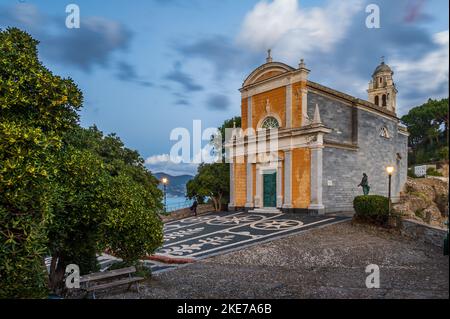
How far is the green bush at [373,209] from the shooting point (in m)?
14.7

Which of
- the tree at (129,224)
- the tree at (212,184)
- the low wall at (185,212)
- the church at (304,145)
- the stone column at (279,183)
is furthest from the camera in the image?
the tree at (212,184)

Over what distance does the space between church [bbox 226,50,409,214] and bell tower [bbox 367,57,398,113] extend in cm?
686

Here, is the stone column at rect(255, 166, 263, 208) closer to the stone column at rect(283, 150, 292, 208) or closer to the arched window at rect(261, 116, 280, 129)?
the stone column at rect(283, 150, 292, 208)

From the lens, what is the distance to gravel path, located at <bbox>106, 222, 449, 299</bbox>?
668 centimetres

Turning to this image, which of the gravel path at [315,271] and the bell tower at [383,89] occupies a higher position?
the bell tower at [383,89]

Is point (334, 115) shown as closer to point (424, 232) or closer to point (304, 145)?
point (304, 145)

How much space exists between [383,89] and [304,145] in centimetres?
1949

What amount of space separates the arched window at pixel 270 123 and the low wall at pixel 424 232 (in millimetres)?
11279

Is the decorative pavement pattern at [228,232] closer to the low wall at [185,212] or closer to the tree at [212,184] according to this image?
the low wall at [185,212]

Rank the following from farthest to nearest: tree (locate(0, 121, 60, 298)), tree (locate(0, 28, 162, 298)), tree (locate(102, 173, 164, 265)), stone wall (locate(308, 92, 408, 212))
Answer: stone wall (locate(308, 92, 408, 212)) → tree (locate(102, 173, 164, 265)) → tree (locate(0, 28, 162, 298)) → tree (locate(0, 121, 60, 298))

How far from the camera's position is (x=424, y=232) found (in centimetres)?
1312

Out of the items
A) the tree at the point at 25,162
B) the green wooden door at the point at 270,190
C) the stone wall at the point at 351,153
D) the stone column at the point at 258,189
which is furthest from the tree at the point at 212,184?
the tree at the point at 25,162

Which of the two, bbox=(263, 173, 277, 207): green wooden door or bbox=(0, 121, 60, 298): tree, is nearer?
bbox=(0, 121, 60, 298): tree

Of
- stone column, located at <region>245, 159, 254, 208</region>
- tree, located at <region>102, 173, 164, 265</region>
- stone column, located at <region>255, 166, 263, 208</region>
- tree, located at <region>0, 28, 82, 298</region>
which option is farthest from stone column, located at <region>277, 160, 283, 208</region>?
tree, located at <region>0, 28, 82, 298</region>
